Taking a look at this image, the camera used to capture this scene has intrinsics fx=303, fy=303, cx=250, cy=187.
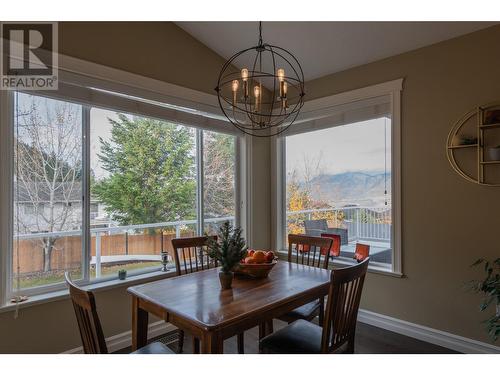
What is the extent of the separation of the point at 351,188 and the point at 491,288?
1.57 metres

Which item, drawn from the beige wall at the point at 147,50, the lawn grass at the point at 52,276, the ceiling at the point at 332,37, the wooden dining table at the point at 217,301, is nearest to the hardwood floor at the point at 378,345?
the lawn grass at the point at 52,276

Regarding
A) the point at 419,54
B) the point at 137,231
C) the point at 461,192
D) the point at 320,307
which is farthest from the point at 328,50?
the point at 137,231

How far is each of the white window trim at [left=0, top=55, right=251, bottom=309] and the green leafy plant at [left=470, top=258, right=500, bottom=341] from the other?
90.4 inches

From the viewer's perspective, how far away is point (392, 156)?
294 cm

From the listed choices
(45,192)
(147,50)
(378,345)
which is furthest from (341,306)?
(147,50)

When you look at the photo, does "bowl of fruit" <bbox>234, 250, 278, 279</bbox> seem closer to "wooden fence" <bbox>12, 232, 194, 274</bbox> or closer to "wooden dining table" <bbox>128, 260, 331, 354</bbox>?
"wooden dining table" <bbox>128, 260, 331, 354</bbox>

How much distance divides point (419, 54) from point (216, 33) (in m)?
1.95

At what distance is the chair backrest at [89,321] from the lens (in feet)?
4.00

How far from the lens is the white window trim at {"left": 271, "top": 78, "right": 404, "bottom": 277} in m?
2.87

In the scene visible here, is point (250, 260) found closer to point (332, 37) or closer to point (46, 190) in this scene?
point (46, 190)

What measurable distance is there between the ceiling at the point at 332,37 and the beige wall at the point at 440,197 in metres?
0.12
